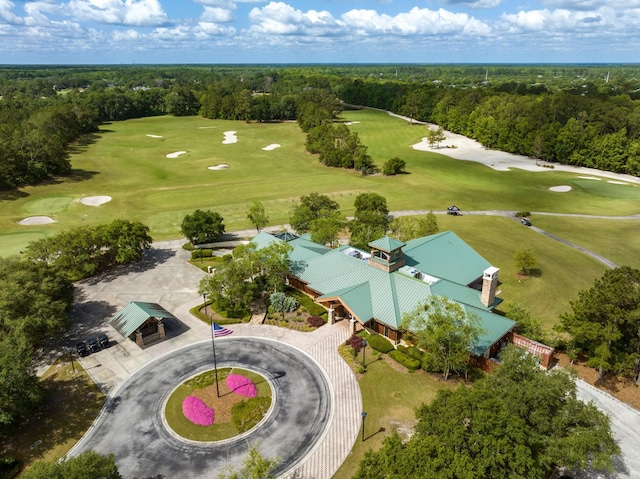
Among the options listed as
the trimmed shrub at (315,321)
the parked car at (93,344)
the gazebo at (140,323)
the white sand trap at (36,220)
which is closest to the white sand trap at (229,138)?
the white sand trap at (36,220)

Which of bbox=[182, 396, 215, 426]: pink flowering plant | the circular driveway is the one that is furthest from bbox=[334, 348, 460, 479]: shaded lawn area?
bbox=[182, 396, 215, 426]: pink flowering plant

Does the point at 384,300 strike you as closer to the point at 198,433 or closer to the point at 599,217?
the point at 198,433

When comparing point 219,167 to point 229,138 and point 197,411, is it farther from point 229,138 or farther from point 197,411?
point 197,411

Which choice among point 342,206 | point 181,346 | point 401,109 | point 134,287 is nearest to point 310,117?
point 401,109

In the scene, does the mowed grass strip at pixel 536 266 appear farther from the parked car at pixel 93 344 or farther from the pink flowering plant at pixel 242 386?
the parked car at pixel 93 344

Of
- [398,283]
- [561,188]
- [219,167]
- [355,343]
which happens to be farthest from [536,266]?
[219,167]
